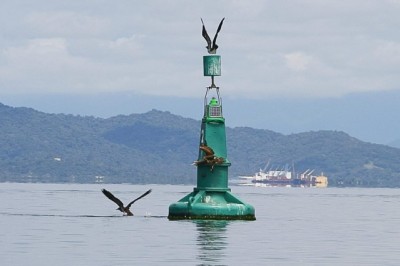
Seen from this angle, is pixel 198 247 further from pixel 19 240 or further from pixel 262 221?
pixel 262 221

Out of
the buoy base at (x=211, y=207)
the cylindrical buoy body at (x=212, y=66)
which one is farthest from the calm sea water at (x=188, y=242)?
the cylindrical buoy body at (x=212, y=66)

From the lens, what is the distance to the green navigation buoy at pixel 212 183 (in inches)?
3029

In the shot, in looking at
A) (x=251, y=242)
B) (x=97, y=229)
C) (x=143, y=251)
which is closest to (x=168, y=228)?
(x=97, y=229)

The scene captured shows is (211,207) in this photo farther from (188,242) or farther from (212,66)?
(188,242)

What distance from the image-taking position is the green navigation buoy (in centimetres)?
7694

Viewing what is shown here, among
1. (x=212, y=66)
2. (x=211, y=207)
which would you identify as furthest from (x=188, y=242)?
(x=212, y=66)

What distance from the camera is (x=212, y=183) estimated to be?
7819 cm

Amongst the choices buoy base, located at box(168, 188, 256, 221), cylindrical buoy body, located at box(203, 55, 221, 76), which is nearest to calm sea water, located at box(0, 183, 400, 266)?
buoy base, located at box(168, 188, 256, 221)

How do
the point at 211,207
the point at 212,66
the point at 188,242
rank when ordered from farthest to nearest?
the point at 212,66 → the point at 211,207 → the point at 188,242

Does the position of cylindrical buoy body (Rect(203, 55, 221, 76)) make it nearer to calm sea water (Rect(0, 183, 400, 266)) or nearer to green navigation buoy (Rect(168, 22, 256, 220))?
green navigation buoy (Rect(168, 22, 256, 220))

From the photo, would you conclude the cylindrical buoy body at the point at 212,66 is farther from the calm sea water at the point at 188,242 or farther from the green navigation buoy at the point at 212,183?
the calm sea water at the point at 188,242

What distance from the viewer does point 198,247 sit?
6000cm

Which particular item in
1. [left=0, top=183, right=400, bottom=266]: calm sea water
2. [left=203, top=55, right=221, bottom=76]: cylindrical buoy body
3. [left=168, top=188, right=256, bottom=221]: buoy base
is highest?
[left=203, top=55, right=221, bottom=76]: cylindrical buoy body

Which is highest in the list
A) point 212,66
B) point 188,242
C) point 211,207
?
point 212,66
